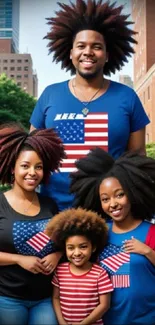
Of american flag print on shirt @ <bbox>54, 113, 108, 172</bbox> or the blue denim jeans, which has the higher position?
american flag print on shirt @ <bbox>54, 113, 108, 172</bbox>

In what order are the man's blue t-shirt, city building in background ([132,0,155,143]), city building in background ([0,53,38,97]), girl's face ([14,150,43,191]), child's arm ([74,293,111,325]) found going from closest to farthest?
1. child's arm ([74,293,111,325])
2. girl's face ([14,150,43,191])
3. the man's blue t-shirt
4. city building in background ([132,0,155,143])
5. city building in background ([0,53,38,97])

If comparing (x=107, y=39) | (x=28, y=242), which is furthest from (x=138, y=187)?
(x=107, y=39)

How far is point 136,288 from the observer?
2.53m

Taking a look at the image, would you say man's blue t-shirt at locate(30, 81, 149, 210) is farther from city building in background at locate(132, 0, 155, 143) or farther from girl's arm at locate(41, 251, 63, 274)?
city building in background at locate(132, 0, 155, 143)

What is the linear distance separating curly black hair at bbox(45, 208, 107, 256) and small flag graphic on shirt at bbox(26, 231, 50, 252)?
0.11ft

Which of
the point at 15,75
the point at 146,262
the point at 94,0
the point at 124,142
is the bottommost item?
the point at 146,262

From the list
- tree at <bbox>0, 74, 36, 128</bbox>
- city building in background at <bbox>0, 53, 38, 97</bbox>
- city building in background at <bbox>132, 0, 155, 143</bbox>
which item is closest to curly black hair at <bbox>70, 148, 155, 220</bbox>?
tree at <bbox>0, 74, 36, 128</bbox>

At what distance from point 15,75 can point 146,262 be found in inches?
1901

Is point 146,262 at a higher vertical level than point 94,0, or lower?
lower

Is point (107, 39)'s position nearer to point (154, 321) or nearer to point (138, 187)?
point (138, 187)

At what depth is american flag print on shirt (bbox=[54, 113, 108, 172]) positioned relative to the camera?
10.0 ft

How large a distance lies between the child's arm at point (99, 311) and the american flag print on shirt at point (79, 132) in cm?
74

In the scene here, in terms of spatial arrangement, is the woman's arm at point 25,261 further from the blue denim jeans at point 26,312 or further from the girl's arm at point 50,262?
the blue denim jeans at point 26,312

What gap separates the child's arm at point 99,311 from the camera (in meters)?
2.51
